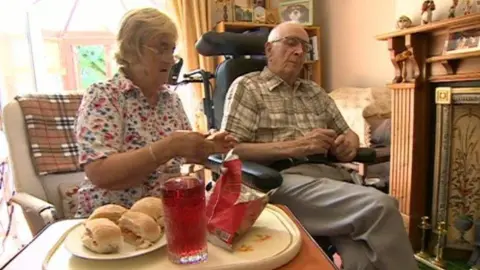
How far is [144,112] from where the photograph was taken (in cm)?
110

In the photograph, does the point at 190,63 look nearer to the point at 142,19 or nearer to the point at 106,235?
the point at 142,19

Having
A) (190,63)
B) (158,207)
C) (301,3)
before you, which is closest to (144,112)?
(158,207)

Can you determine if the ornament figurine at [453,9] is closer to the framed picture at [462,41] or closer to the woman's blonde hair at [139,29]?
the framed picture at [462,41]

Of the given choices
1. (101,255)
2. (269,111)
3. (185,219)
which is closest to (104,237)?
(101,255)

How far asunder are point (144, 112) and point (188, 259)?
57 cm

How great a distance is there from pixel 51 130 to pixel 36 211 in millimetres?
408

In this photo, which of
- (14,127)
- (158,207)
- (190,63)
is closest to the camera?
(158,207)

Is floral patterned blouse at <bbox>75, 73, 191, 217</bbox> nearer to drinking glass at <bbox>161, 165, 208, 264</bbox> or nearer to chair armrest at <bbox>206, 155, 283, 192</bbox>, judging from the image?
chair armrest at <bbox>206, 155, 283, 192</bbox>

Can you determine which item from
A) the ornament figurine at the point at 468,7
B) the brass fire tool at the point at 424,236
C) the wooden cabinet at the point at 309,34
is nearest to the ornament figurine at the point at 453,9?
the ornament figurine at the point at 468,7

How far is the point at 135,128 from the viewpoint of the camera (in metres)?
1.07

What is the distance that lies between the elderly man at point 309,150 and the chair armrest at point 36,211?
689mm

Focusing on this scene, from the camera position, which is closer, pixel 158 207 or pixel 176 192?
pixel 176 192

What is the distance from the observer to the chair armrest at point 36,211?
1.11 metres

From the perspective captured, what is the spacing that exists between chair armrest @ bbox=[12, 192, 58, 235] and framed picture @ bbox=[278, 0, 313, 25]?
8.51ft
